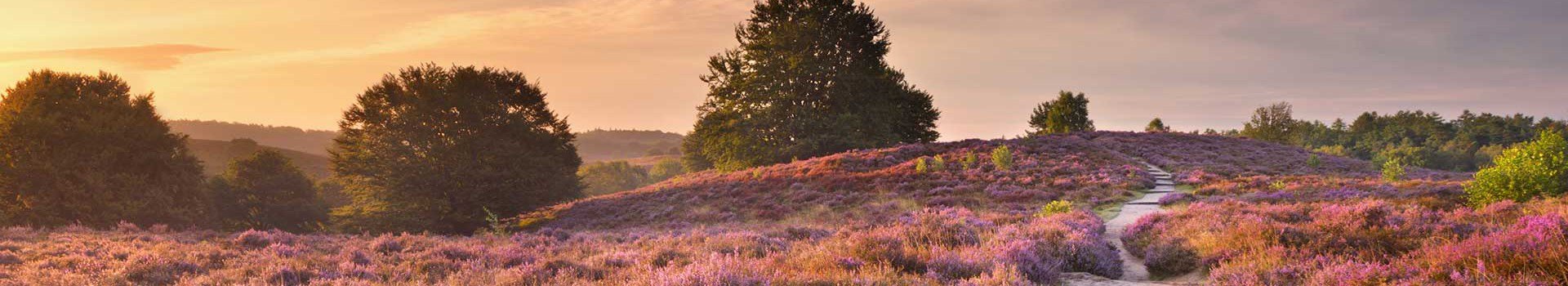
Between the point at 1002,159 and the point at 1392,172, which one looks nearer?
the point at 1392,172

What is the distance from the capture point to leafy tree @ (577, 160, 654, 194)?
70500 mm

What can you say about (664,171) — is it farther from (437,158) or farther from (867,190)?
(867,190)

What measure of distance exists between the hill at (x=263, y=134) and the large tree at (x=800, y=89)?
152122 millimetres

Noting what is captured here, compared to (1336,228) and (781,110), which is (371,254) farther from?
(781,110)

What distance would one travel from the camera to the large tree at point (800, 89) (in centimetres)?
3872

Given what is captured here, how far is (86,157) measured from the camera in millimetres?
24000

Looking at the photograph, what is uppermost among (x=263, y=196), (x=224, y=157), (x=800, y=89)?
(x=800, y=89)

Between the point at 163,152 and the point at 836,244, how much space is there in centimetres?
3284

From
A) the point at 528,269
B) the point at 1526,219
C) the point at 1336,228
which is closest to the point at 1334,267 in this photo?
the point at 1336,228

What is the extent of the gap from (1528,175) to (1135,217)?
716 cm

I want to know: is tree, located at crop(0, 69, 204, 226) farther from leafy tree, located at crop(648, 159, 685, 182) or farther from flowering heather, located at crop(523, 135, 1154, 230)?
leafy tree, located at crop(648, 159, 685, 182)

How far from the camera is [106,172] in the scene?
80.3 feet

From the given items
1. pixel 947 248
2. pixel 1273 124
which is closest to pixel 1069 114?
pixel 1273 124

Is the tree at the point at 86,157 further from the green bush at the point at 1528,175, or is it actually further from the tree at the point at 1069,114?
the tree at the point at 1069,114
